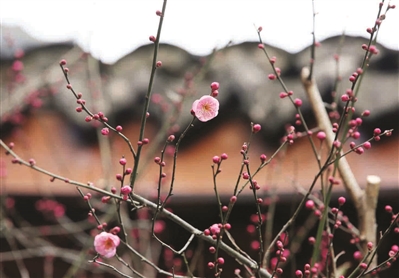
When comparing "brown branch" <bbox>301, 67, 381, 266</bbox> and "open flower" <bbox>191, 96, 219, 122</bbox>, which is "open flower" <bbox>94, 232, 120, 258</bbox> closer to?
"open flower" <bbox>191, 96, 219, 122</bbox>

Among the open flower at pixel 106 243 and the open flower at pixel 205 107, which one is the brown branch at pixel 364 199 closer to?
the open flower at pixel 205 107

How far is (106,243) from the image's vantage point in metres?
0.78

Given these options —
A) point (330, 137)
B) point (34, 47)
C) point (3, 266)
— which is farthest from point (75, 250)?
point (330, 137)

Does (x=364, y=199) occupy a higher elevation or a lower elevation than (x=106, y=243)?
higher

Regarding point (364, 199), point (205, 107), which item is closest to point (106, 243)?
point (205, 107)

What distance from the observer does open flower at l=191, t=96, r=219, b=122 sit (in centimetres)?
78

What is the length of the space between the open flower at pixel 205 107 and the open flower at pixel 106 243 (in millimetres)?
247

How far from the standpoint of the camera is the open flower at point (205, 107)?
2.56 feet

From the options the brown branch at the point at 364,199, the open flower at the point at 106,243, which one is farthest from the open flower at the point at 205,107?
the brown branch at the point at 364,199

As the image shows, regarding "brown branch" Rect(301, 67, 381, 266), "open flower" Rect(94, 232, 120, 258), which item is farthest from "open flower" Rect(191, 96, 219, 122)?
"brown branch" Rect(301, 67, 381, 266)

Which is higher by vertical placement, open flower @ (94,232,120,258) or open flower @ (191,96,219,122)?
open flower @ (191,96,219,122)

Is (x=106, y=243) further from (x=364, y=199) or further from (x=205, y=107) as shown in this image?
(x=364, y=199)

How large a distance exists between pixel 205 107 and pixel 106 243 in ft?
0.93

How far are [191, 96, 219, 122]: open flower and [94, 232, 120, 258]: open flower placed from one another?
0.25 metres
